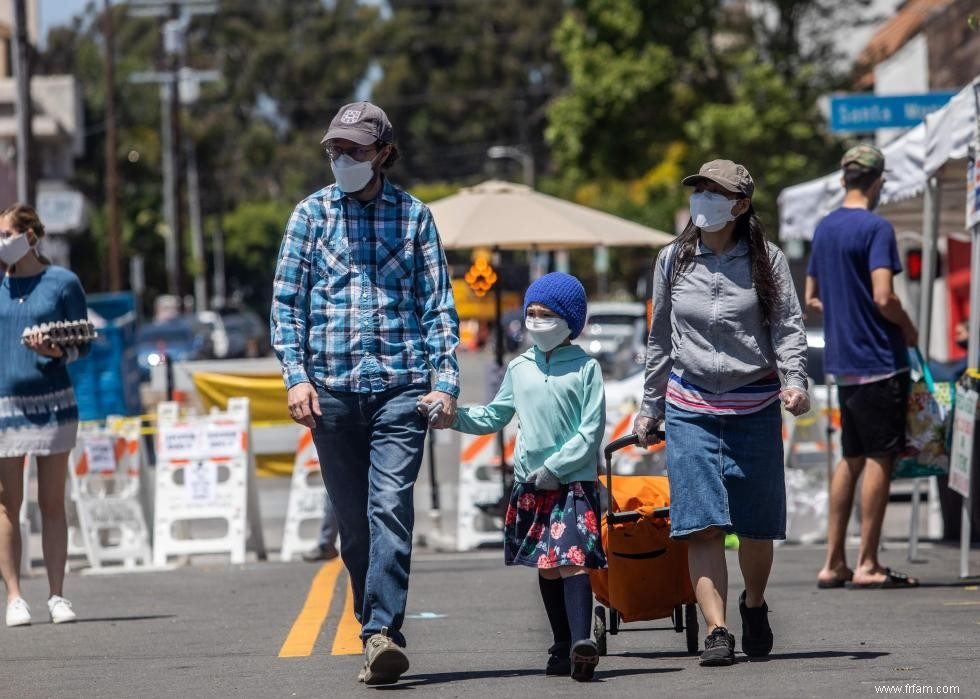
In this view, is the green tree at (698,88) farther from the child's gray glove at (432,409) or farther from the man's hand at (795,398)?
the child's gray glove at (432,409)

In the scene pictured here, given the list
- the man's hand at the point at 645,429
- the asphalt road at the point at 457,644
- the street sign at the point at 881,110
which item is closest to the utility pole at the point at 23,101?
the street sign at the point at 881,110

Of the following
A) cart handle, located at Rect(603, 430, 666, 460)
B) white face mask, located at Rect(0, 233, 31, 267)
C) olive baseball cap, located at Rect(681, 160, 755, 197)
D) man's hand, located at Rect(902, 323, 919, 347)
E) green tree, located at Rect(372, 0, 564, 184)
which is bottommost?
cart handle, located at Rect(603, 430, 666, 460)

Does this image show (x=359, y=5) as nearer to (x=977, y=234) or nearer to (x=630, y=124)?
(x=630, y=124)

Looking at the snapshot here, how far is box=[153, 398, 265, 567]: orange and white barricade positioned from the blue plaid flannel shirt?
654 cm

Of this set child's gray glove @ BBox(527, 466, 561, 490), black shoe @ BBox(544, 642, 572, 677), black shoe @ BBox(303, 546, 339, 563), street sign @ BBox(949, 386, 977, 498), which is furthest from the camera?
black shoe @ BBox(303, 546, 339, 563)

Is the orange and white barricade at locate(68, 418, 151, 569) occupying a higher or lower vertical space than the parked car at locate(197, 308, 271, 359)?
higher

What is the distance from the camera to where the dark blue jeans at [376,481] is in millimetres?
6113

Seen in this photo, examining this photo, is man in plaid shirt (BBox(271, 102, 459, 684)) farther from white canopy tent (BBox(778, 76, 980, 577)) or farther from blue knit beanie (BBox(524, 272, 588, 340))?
white canopy tent (BBox(778, 76, 980, 577))

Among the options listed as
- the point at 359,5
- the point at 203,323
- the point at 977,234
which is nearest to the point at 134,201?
the point at 359,5

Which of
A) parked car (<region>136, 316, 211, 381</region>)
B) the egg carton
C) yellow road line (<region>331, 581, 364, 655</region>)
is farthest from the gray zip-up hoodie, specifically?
parked car (<region>136, 316, 211, 381</region>)

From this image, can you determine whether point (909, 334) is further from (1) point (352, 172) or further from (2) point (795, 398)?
(1) point (352, 172)

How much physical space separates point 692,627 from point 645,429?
80 centimetres

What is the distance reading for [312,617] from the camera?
8.62 m

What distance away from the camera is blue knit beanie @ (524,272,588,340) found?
21.0ft
